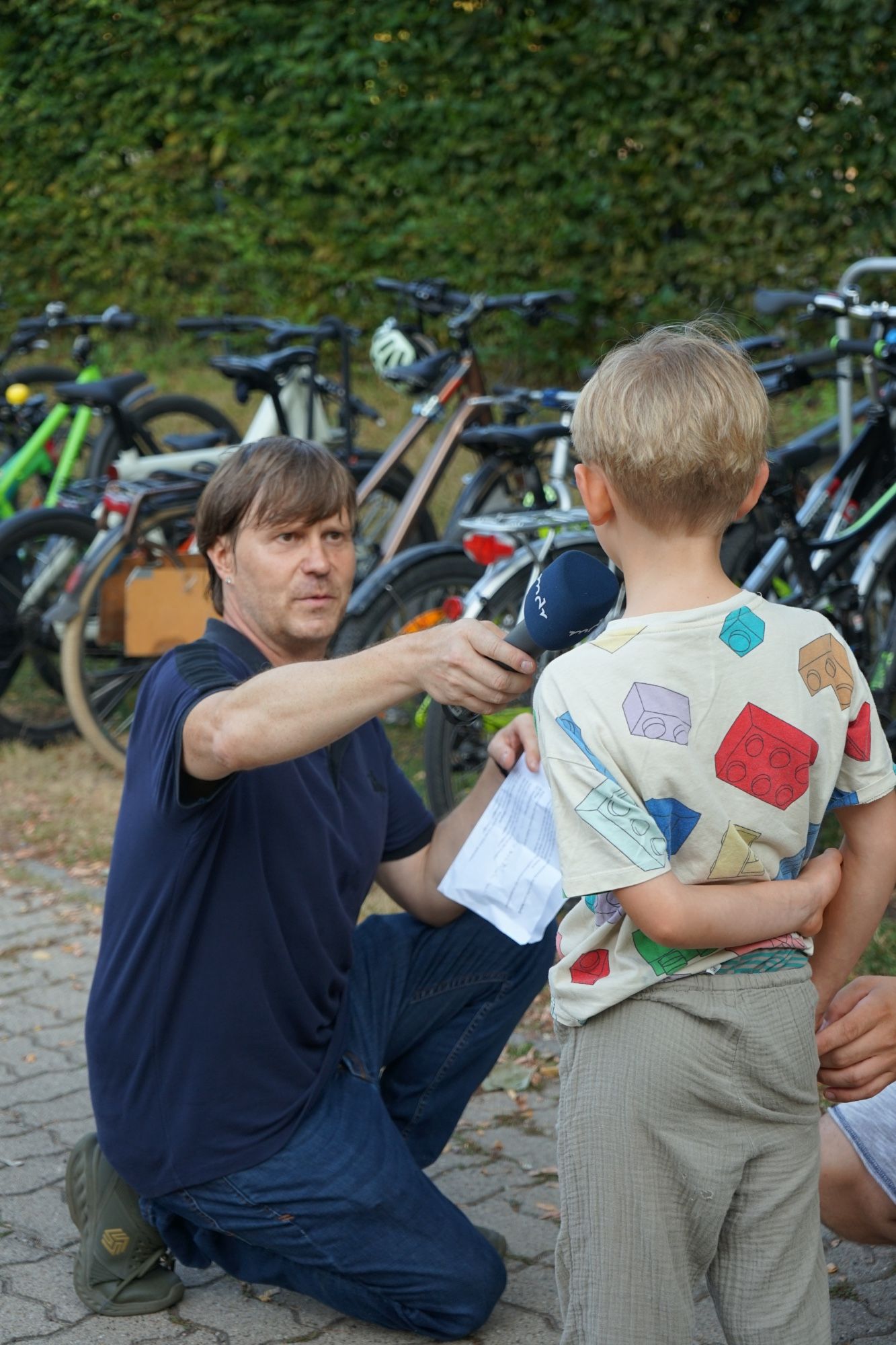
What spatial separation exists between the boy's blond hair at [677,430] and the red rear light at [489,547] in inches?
111

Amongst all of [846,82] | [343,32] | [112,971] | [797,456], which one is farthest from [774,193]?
[112,971]

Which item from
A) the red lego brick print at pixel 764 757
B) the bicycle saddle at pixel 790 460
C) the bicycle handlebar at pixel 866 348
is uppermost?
the red lego brick print at pixel 764 757

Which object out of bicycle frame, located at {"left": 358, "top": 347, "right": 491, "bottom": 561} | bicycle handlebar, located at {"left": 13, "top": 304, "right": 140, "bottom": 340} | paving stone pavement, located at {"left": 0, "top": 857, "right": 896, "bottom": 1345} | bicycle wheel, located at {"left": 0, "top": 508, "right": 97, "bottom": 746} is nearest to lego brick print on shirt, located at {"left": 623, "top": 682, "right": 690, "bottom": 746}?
paving stone pavement, located at {"left": 0, "top": 857, "right": 896, "bottom": 1345}

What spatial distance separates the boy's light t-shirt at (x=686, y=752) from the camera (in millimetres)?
1700

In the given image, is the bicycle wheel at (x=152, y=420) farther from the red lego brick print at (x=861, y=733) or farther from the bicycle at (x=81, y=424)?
the red lego brick print at (x=861, y=733)

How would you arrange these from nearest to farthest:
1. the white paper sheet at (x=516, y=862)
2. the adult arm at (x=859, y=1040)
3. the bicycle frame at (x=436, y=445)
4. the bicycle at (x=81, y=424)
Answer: the adult arm at (x=859, y=1040) < the white paper sheet at (x=516, y=862) < the bicycle frame at (x=436, y=445) < the bicycle at (x=81, y=424)

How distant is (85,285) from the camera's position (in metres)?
12.8

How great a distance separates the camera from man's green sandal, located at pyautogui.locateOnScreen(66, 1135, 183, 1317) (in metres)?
2.71

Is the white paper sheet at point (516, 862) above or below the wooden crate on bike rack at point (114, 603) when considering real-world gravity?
above

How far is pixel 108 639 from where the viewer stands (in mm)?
5996

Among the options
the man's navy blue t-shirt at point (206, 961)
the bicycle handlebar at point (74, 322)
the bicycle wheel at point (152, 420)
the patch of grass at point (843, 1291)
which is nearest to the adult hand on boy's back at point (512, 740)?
the man's navy blue t-shirt at point (206, 961)

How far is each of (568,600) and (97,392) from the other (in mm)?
5026

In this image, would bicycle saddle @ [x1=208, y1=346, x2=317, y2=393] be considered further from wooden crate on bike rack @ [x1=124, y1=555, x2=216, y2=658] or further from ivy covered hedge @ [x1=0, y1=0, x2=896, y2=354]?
ivy covered hedge @ [x1=0, y1=0, x2=896, y2=354]

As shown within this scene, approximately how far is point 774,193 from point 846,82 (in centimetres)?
73
